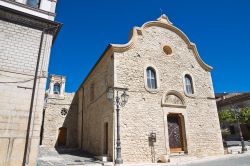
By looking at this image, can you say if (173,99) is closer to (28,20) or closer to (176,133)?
(176,133)

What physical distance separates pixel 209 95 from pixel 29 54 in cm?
1251

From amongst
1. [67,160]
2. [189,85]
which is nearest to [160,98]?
[189,85]

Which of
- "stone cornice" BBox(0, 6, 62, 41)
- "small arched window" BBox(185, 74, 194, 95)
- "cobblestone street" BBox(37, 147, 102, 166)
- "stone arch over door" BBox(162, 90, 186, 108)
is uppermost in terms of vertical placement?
"stone cornice" BBox(0, 6, 62, 41)

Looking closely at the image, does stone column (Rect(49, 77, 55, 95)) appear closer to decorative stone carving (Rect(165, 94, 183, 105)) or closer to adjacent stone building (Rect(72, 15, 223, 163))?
adjacent stone building (Rect(72, 15, 223, 163))

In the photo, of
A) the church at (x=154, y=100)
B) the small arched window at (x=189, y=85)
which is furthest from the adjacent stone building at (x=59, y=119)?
the small arched window at (x=189, y=85)

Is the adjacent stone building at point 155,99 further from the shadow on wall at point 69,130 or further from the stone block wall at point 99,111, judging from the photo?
the shadow on wall at point 69,130

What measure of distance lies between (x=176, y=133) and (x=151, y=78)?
13.0 ft

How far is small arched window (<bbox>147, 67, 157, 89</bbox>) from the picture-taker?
A: 516 inches

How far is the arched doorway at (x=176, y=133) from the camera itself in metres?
12.6

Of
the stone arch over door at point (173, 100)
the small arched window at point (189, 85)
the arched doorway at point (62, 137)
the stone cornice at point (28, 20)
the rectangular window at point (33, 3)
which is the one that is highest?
the rectangular window at point (33, 3)

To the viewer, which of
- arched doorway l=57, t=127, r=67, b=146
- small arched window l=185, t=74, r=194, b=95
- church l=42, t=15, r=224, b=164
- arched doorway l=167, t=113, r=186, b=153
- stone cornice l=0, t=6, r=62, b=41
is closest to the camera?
stone cornice l=0, t=6, r=62, b=41

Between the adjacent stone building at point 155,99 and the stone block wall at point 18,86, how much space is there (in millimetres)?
4070

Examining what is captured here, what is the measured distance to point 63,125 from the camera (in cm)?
2172

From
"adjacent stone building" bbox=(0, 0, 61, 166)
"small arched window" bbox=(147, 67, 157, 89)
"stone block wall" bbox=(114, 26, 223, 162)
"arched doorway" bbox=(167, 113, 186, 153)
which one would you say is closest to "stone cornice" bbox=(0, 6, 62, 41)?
"adjacent stone building" bbox=(0, 0, 61, 166)
